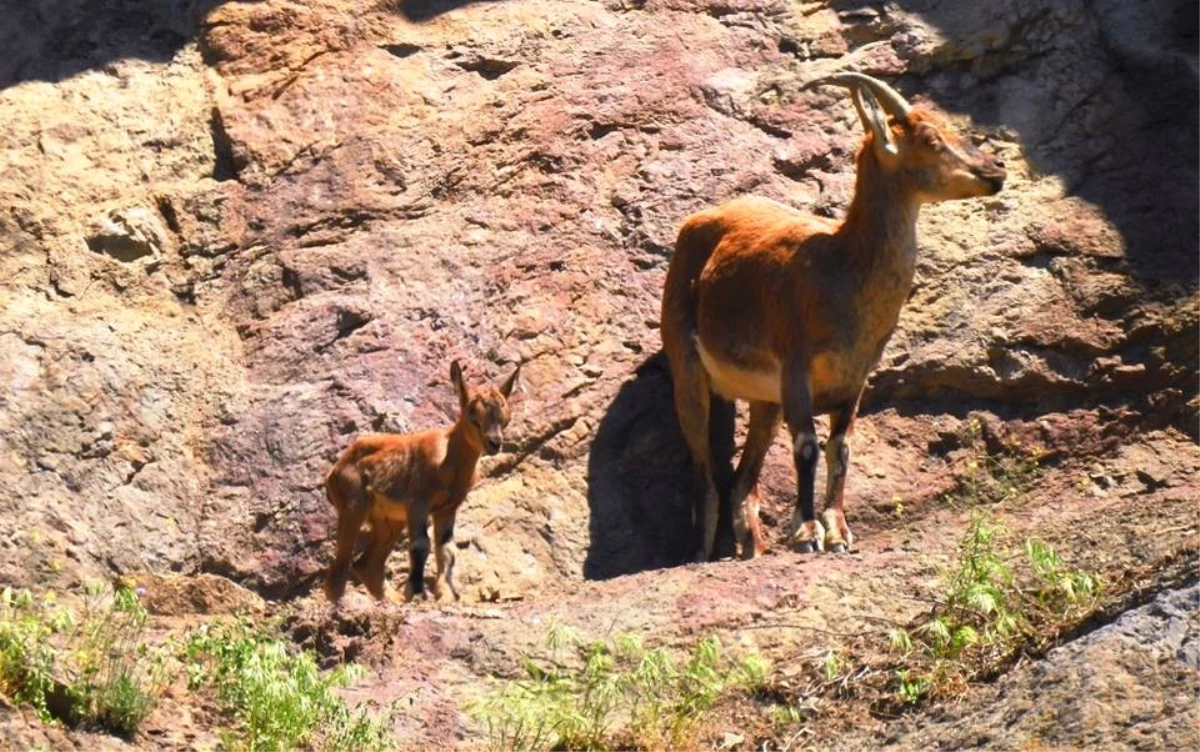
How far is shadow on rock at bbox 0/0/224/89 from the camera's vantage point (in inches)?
603

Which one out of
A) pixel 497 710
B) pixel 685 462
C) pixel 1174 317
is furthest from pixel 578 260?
pixel 497 710

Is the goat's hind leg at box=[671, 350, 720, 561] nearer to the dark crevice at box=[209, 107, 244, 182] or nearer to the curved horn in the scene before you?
the curved horn

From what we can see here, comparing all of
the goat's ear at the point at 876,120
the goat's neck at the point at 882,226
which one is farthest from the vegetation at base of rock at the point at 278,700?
the goat's ear at the point at 876,120

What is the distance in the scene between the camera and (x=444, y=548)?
12906mm

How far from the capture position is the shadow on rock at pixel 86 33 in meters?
15.3

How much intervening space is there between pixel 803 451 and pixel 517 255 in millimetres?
2719

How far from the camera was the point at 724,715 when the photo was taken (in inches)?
376

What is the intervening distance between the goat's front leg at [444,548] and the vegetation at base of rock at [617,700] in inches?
101

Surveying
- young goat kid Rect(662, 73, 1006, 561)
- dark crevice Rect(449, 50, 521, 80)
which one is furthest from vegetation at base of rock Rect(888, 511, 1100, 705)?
dark crevice Rect(449, 50, 521, 80)

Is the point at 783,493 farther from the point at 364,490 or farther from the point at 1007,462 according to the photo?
the point at 364,490

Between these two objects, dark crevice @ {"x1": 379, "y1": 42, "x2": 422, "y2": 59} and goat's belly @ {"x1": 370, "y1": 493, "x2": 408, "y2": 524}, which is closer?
goat's belly @ {"x1": 370, "y1": 493, "x2": 408, "y2": 524}

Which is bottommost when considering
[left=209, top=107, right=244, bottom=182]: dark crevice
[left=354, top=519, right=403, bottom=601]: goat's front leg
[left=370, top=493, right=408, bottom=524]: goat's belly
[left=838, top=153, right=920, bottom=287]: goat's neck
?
[left=354, top=519, right=403, bottom=601]: goat's front leg

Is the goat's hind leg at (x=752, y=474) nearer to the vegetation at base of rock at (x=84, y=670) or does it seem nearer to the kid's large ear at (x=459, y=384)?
the kid's large ear at (x=459, y=384)

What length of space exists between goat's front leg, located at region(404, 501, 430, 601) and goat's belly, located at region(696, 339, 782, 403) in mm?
1767
